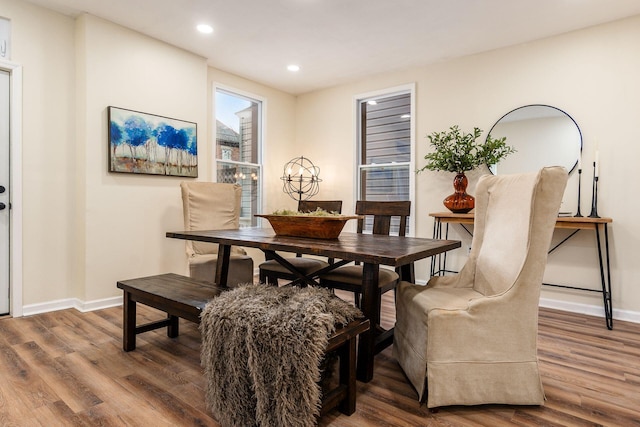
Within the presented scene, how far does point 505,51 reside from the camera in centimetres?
361

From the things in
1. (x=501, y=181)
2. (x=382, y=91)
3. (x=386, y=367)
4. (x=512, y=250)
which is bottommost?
(x=386, y=367)

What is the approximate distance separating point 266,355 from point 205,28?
3031mm

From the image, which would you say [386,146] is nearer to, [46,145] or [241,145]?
[241,145]

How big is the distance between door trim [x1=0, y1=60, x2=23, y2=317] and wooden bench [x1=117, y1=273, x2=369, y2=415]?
1.29 meters

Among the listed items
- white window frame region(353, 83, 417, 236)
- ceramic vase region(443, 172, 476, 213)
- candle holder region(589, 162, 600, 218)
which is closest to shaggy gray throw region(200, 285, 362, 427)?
ceramic vase region(443, 172, 476, 213)

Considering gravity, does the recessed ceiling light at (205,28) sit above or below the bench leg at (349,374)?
above

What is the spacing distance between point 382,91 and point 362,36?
41.9 inches

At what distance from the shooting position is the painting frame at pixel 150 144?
3254 millimetres

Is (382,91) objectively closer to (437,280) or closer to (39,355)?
(437,280)

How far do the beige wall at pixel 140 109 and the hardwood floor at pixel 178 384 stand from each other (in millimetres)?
627

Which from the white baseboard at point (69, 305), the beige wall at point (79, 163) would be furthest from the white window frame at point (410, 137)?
the white baseboard at point (69, 305)

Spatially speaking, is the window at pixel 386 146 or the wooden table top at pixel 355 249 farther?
the window at pixel 386 146

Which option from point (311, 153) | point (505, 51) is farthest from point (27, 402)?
point (505, 51)

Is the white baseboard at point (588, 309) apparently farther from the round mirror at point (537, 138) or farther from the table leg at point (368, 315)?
the table leg at point (368, 315)
